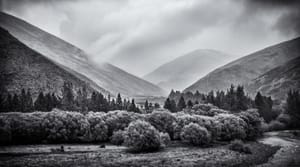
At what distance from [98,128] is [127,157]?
25756 millimetres

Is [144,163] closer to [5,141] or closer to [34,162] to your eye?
[34,162]

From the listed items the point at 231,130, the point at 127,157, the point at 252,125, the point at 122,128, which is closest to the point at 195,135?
the point at 231,130

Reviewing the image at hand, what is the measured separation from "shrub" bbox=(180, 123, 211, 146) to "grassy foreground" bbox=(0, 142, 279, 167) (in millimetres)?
4975

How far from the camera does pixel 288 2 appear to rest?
66125 mm

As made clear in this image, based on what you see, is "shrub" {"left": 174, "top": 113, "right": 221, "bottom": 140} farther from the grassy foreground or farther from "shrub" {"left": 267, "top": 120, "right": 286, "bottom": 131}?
"shrub" {"left": 267, "top": 120, "right": 286, "bottom": 131}

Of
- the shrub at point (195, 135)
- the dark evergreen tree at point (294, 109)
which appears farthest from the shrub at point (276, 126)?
the shrub at point (195, 135)

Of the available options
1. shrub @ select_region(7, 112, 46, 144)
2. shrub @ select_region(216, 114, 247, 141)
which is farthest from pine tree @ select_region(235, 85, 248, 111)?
shrub @ select_region(7, 112, 46, 144)

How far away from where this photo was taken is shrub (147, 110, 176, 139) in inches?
3378

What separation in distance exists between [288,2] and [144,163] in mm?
57950

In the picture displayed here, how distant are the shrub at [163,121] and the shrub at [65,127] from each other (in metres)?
23.3

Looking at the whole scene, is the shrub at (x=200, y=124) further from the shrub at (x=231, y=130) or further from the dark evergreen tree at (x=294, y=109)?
the dark evergreen tree at (x=294, y=109)

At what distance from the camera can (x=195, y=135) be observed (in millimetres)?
73938

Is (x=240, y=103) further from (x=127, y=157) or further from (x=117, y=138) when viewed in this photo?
(x=127, y=157)

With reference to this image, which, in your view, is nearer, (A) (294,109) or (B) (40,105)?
(B) (40,105)
